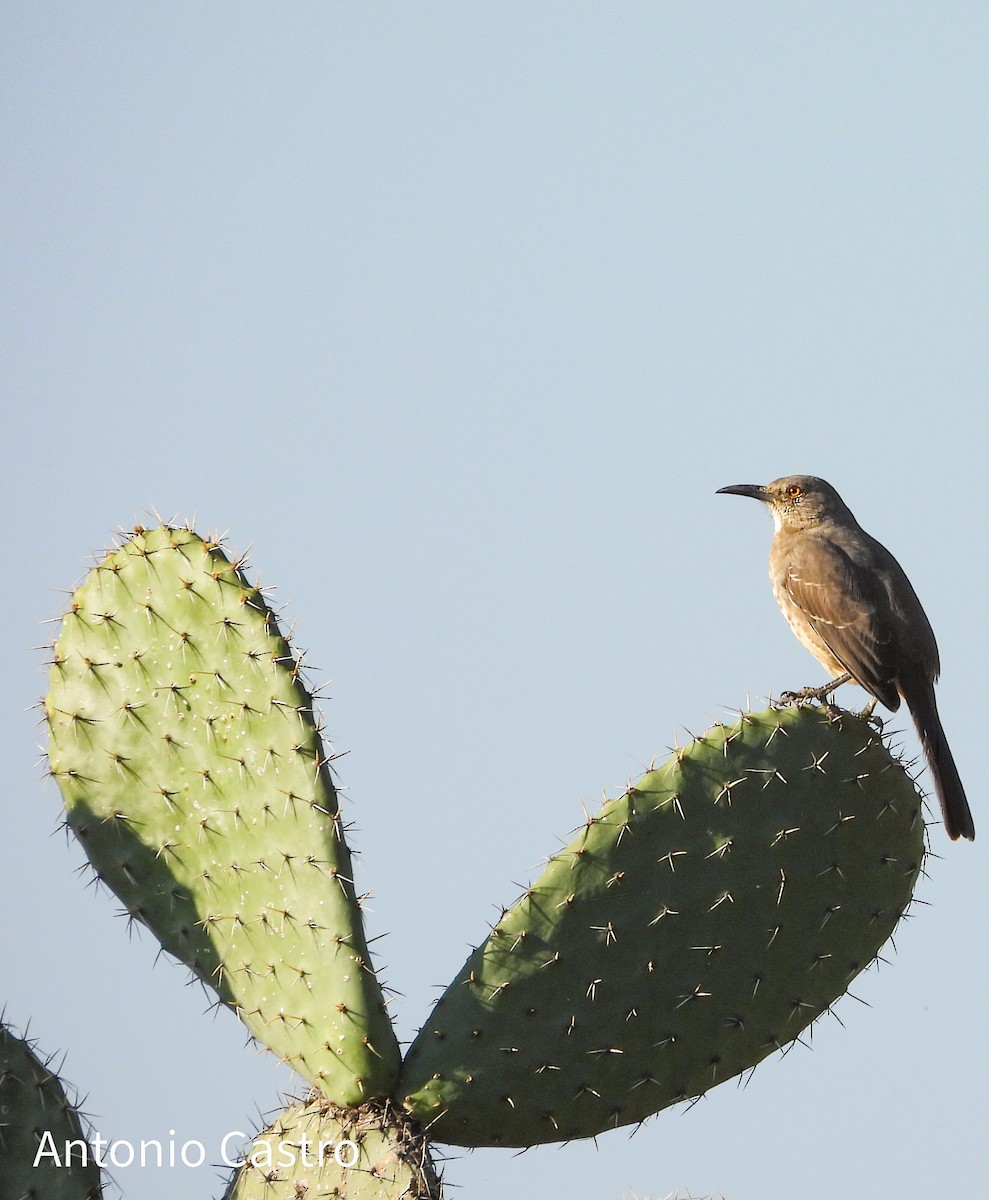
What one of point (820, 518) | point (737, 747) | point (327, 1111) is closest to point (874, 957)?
point (737, 747)

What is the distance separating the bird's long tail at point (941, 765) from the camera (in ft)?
13.3

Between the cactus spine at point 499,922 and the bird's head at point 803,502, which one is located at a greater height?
→ the bird's head at point 803,502

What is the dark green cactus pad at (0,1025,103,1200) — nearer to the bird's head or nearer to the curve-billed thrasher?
the curve-billed thrasher

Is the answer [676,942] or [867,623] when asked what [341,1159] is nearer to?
[676,942]

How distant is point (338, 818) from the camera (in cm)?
273

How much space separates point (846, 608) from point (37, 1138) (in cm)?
262

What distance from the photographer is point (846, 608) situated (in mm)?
4297

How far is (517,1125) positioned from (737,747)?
2.70 ft

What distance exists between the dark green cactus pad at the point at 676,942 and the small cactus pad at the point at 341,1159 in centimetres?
7

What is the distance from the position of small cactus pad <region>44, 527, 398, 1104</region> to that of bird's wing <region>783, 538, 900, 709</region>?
192 centimetres

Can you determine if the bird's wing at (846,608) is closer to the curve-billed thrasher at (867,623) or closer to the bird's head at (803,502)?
the curve-billed thrasher at (867,623)

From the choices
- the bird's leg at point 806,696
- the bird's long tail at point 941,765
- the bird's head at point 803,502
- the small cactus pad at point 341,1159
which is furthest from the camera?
the bird's head at point 803,502

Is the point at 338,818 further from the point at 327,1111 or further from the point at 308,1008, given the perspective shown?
the point at 327,1111

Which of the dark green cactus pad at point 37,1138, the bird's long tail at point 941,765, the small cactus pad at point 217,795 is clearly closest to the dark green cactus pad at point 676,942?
the small cactus pad at point 217,795
